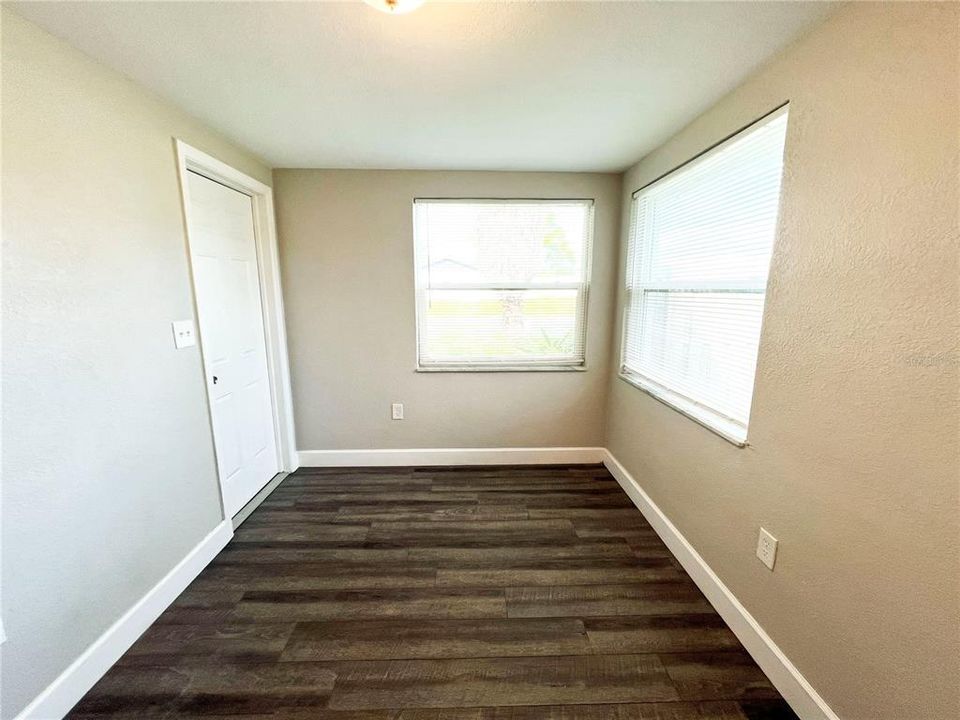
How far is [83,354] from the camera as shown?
129cm

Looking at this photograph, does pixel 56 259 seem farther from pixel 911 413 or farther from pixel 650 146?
pixel 650 146

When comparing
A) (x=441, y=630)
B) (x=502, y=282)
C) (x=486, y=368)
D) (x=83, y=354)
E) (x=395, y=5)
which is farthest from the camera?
(x=486, y=368)

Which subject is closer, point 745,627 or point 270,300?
point 745,627

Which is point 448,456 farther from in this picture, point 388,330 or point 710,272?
point 710,272

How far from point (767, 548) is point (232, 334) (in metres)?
2.84

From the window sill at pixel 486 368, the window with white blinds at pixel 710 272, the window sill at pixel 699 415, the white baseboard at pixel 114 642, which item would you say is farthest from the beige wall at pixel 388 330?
the white baseboard at pixel 114 642

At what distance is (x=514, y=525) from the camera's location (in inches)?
87.4

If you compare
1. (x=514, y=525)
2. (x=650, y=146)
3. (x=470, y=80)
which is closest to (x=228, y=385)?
(x=514, y=525)

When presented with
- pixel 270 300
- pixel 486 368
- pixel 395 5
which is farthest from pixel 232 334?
pixel 395 5

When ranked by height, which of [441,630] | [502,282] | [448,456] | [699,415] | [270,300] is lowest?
[441,630]

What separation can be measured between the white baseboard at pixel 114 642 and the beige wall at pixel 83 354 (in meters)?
0.03

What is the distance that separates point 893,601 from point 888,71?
1393 mm

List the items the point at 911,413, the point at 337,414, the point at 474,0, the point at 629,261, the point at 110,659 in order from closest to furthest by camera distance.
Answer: the point at 911,413 → the point at 474,0 → the point at 110,659 → the point at 629,261 → the point at 337,414

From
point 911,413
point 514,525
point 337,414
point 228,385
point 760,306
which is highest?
point 760,306
